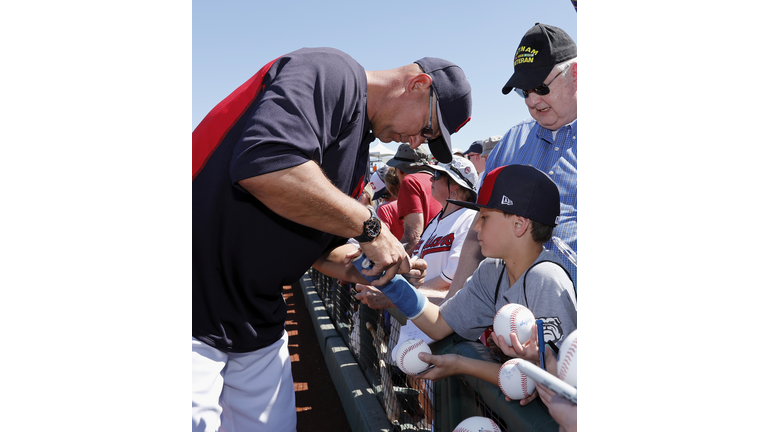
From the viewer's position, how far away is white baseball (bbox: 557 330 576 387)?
0.97m

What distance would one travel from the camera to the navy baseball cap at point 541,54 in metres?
2.06

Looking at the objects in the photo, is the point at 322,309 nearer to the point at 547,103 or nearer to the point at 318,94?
the point at 547,103

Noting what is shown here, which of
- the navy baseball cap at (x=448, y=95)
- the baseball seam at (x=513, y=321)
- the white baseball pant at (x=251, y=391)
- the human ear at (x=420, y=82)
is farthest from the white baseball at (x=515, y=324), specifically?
the white baseball pant at (x=251, y=391)

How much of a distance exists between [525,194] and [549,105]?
0.60 meters

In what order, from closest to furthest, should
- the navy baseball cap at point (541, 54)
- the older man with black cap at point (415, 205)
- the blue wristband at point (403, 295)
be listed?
1. the blue wristband at point (403, 295)
2. the navy baseball cap at point (541, 54)
3. the older man with black cap at point (415, 205)

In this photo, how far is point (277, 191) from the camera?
1233mm

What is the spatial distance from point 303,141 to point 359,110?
1.23ft

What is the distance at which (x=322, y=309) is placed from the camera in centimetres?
514

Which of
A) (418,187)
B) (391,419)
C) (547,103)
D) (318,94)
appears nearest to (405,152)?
(418,187)

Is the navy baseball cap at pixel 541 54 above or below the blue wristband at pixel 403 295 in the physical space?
above

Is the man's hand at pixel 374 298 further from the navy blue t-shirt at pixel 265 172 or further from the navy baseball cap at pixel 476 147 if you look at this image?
the navy baseball cap at pixel 476 147

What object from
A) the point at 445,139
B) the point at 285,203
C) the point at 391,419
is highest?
the point at 445,139

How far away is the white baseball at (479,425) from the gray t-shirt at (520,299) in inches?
12.0

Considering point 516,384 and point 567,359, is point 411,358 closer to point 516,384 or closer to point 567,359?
point 516,384
